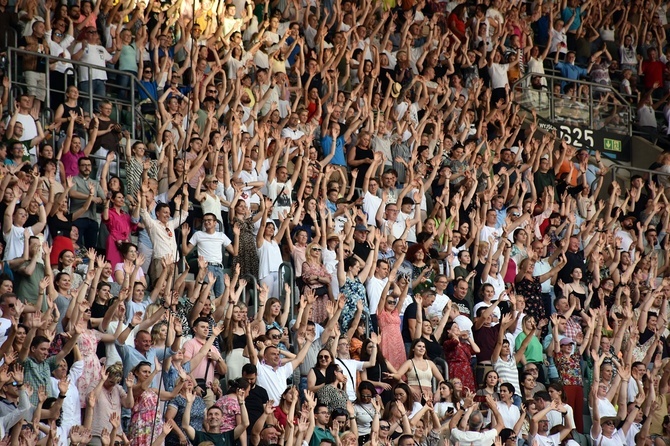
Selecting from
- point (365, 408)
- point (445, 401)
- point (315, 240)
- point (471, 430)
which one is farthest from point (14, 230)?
point (471, 430)

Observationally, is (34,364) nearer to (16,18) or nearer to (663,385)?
(16,18)

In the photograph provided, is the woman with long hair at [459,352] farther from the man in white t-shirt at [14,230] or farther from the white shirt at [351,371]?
the man in white t-shirt at [14,230]

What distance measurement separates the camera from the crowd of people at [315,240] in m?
13.7

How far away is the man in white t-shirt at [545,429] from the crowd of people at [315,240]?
3cm

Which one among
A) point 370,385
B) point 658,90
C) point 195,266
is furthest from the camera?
point 658,90

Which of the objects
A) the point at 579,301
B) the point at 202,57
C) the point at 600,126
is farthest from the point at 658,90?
the point at 202,57

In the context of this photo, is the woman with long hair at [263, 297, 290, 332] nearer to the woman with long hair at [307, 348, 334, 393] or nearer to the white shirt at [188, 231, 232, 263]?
the woman with long hair at [307, 348, 334, 393]

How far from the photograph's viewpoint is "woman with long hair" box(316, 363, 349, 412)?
14195 mm

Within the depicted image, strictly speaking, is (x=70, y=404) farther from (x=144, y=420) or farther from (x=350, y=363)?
(x=350, y=363)

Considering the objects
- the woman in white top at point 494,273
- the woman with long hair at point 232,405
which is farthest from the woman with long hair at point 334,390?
the woman in white top at point 494,273

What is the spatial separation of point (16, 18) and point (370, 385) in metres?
5.97

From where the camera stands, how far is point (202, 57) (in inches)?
700

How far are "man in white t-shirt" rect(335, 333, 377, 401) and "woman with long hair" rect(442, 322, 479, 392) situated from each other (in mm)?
988

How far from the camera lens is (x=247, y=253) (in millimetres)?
15711
